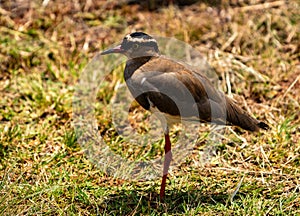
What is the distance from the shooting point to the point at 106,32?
8.16 meters

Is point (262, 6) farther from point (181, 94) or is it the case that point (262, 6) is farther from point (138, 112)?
point (181, 94)

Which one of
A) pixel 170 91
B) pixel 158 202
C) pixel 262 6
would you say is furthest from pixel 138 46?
pixel 262 6

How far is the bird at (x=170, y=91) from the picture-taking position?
5.13 metres

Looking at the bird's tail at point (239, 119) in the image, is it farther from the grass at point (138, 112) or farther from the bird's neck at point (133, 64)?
the bird's neck at point (133, 64)

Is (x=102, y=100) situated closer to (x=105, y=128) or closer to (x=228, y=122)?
(x=105, y=128)

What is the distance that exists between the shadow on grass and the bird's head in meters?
1.37

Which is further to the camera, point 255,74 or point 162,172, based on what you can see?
point 255,74

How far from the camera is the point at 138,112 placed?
669 cm

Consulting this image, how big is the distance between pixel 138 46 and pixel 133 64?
0.20 meters

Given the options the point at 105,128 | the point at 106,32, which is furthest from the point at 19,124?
the point at 106,32

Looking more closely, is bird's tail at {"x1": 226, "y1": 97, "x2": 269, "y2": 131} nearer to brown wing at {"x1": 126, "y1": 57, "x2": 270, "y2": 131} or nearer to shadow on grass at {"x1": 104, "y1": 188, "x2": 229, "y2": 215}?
brown wing at {"x1": 126, "y1": 57, "x2": 270, "y2": 131}

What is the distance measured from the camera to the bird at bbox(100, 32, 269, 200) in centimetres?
513

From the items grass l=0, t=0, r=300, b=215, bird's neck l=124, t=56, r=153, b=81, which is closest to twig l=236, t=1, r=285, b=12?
grass l=0, t=0, r=300, b=215

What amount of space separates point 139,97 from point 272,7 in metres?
4.09
